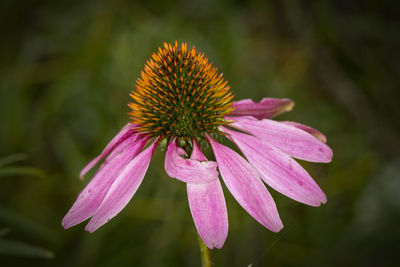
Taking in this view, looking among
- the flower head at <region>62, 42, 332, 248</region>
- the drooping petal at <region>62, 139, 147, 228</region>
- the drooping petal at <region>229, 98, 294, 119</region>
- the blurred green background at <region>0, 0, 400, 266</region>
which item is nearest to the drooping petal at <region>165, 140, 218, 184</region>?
the flower head at <region>62, 42, 332, 248</region>

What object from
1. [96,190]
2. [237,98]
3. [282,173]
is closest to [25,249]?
[96,190]

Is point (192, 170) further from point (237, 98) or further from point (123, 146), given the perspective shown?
point (237, 98)

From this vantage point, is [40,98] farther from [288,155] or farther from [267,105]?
[288,155]

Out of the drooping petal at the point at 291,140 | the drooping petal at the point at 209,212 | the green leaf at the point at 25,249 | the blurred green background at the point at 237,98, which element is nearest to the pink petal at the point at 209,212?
the drooping petal at the point at 209,212

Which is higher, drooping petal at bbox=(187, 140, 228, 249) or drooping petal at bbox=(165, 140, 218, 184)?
drooping petal at bbox=(165, 140, 218, 184)

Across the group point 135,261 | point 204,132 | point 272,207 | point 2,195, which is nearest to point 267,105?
point 204,132

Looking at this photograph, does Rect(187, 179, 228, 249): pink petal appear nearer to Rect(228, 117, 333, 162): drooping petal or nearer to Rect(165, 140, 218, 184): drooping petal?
Rect(165, 140, 218, 184): drooping petal
